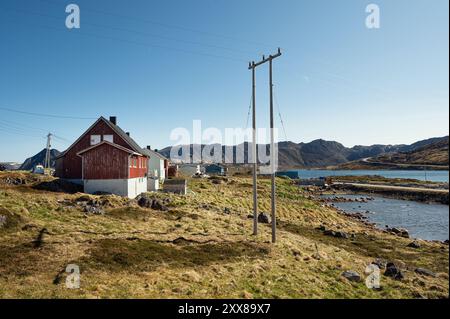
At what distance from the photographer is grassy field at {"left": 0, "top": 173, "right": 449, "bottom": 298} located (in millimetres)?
11342

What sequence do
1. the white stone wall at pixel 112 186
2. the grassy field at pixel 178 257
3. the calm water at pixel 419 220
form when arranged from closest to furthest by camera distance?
the grassy field at pixel 178 257
the calm water at pixel 419 220
the white stone wall at pixel 112 186

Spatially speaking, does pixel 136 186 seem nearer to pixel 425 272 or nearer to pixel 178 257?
pixel 178 257

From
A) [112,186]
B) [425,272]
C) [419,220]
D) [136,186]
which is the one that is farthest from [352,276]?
[419,220]

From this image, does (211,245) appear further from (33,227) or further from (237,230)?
(33,227)

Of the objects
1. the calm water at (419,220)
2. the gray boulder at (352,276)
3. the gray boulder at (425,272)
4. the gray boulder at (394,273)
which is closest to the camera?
the gray boulder at (352,276)

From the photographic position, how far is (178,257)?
15047 mm

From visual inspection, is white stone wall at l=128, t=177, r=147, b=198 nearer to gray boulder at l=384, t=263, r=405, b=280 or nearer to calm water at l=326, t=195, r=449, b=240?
gray boulder at l=384, t=263, r=405, b=280

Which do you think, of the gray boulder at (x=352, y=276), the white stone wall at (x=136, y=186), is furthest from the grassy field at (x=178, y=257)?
the white stone wall at (x=136, y=186)

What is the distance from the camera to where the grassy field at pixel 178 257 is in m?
11.3

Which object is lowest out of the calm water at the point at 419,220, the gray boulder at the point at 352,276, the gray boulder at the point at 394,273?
the calm water at the point at 419,220

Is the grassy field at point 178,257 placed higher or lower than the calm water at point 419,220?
higher

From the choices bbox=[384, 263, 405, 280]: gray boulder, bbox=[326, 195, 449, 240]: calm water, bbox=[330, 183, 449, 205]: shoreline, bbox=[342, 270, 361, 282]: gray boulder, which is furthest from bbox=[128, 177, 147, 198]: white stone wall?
bbox=[330, 183, 449, 205]: shoreline

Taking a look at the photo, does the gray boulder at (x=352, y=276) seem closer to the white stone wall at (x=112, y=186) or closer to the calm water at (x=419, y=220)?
the calm water at (x=419, y=220)
